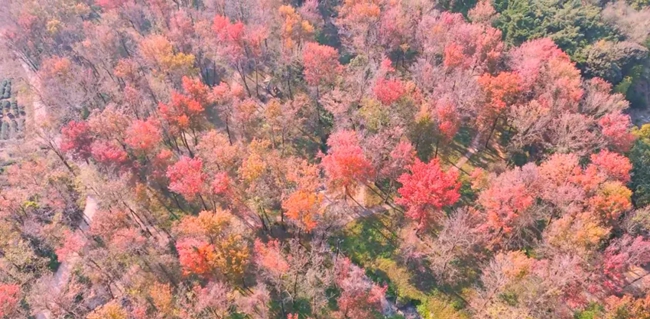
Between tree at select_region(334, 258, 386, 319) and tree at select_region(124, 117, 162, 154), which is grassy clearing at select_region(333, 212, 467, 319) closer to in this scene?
tree at select_region(334, 258, 386, 319)

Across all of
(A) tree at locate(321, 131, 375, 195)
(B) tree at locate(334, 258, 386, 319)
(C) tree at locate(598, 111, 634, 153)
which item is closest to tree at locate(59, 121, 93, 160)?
(A) tree at locate(321, 131, 375, 195)

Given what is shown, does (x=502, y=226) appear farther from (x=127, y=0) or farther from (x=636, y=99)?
(x=127, y=0)

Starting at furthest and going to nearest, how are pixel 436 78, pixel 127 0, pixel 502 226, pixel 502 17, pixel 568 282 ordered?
1. pixel 127 0
2. pixel 502 17
3. pixel 436 78
4. pixel 502 226
5. pixel 568 282

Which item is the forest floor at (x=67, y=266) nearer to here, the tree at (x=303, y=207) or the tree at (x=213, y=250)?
the tree at (x=213, y=250)

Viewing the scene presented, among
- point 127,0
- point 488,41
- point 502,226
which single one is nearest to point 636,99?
point 488,41

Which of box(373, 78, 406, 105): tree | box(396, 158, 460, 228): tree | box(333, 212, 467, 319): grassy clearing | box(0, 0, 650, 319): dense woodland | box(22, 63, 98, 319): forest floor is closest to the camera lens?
box(0, 0, 650, 319): dense woodland

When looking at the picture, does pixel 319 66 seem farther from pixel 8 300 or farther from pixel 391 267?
pixel 8 300
